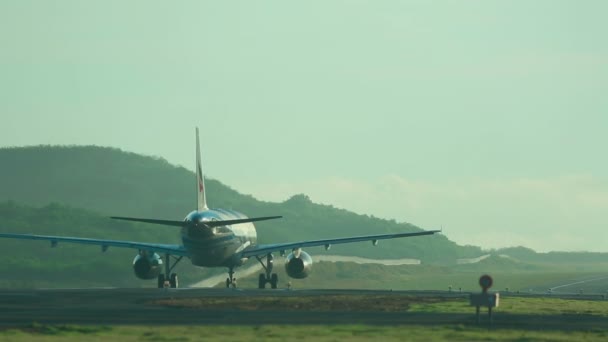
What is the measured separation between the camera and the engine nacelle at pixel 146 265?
3607 inches

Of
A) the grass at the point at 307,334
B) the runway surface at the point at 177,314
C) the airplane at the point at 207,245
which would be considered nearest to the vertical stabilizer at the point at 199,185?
the airplane at the point at 207,245

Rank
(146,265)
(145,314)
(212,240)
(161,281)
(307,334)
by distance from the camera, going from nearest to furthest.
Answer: (307,334) < (145,314) < (212,240) < (161,281) < (146,265)

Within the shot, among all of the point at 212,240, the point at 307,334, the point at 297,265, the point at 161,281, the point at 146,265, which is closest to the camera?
the point at 307,334

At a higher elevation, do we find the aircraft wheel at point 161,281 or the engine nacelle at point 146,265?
the engine nacelle at point 146,265

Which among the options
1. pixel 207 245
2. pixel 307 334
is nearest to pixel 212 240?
pixel 207 245

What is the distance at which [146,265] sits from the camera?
91562 millimetres

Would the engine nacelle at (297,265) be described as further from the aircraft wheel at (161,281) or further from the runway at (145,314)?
the runway at (145,314)

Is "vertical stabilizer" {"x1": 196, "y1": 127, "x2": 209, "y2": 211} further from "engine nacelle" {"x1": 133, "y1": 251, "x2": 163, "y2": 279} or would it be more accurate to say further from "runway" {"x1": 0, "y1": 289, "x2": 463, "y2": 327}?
"runway" {"x1": 0, "y1": 289, "x2": 463, "y2": 327}

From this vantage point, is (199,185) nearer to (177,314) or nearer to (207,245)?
(207,245)

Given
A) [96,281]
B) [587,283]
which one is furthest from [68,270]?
[587,283]

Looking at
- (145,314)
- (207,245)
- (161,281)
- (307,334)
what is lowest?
(307,334)

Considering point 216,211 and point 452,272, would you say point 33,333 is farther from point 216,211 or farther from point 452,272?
point 452,272

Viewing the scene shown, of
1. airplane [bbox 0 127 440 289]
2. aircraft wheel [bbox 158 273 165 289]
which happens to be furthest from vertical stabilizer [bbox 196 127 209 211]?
aircraft wheel [bbox 158 273 165 289]

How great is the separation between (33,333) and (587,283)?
117 metres
